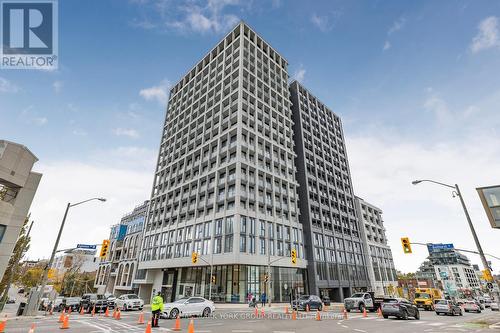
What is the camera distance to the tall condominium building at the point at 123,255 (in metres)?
73.1

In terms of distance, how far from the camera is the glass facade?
42.3 meters

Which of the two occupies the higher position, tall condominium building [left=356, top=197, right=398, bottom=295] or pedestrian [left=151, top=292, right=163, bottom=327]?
tall condominium building [left=356, top=197, right=398, bottom=295]

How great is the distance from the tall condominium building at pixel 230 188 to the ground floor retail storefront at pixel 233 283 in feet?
0.51

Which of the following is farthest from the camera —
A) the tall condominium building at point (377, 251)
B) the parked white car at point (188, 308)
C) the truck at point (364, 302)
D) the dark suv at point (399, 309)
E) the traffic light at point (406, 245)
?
the tall condominium building at point (377, 251)

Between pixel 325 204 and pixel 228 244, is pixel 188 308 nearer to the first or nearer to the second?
pixel 228 244

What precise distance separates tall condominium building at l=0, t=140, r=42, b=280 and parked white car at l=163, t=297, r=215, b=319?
12.7 metres

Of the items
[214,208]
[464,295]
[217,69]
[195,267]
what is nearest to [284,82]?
[217,69]

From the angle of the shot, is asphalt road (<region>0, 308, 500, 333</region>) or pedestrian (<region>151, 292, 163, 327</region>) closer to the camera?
asphalt road (<region>0, 308, 500, 333</region>)

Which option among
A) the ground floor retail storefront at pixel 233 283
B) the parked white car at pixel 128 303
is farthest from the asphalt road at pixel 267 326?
the ground floor retail storefront at pixel 233 283

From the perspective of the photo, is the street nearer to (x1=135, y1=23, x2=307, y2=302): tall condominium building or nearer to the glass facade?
(x1=135, y1=23, x2=307, y2=302): tall condominium building

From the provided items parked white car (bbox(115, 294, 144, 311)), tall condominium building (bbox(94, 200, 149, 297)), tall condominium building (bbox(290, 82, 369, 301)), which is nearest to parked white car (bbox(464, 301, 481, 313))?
tall condominium building (bbox(290, 82, 369, 301))

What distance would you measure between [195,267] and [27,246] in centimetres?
2604

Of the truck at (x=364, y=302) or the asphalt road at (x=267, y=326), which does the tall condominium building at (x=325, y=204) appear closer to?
the truck at (x=364, y=302)

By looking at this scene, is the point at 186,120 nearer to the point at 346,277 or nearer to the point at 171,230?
the point at 171,230
